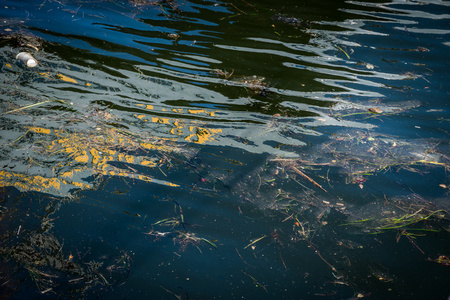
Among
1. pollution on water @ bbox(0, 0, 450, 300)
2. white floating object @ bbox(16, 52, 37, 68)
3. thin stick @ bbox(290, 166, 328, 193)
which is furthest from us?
white floating object @ bbox(16, 52, 37, 68)

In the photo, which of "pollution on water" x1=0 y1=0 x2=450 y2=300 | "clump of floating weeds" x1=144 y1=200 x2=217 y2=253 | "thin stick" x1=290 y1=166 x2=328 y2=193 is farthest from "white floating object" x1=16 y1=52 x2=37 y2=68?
"thin stick" x1=290 y1=166 x2=328 y2=193

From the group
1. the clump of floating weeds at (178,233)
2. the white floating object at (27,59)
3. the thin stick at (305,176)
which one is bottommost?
the clump of floating weeds at (178,233)

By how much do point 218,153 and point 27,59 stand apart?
6.02 feet

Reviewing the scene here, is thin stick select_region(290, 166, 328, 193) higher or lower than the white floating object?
lower

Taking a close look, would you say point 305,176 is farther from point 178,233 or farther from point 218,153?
point 178,233

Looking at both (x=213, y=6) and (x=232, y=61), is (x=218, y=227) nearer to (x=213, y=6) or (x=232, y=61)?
(x=232, y=61)

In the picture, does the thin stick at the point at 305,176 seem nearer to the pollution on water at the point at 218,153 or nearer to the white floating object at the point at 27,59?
the pollution on water at the point at 218,153

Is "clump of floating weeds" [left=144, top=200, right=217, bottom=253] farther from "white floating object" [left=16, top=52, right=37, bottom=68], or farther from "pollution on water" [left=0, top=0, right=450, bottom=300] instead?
"white floating object" [left=16, top=52, right=37, bottom=68]

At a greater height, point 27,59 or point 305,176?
point 27,59

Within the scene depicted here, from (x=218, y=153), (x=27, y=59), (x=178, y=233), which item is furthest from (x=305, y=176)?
(x=27, y=59)

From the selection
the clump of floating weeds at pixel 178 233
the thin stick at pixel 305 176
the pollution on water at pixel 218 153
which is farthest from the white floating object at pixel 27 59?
the thin stick at pixel 305 176

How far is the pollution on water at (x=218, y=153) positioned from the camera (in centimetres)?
150

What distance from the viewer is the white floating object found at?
246 cm

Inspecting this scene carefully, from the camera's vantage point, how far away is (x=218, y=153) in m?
2.04
